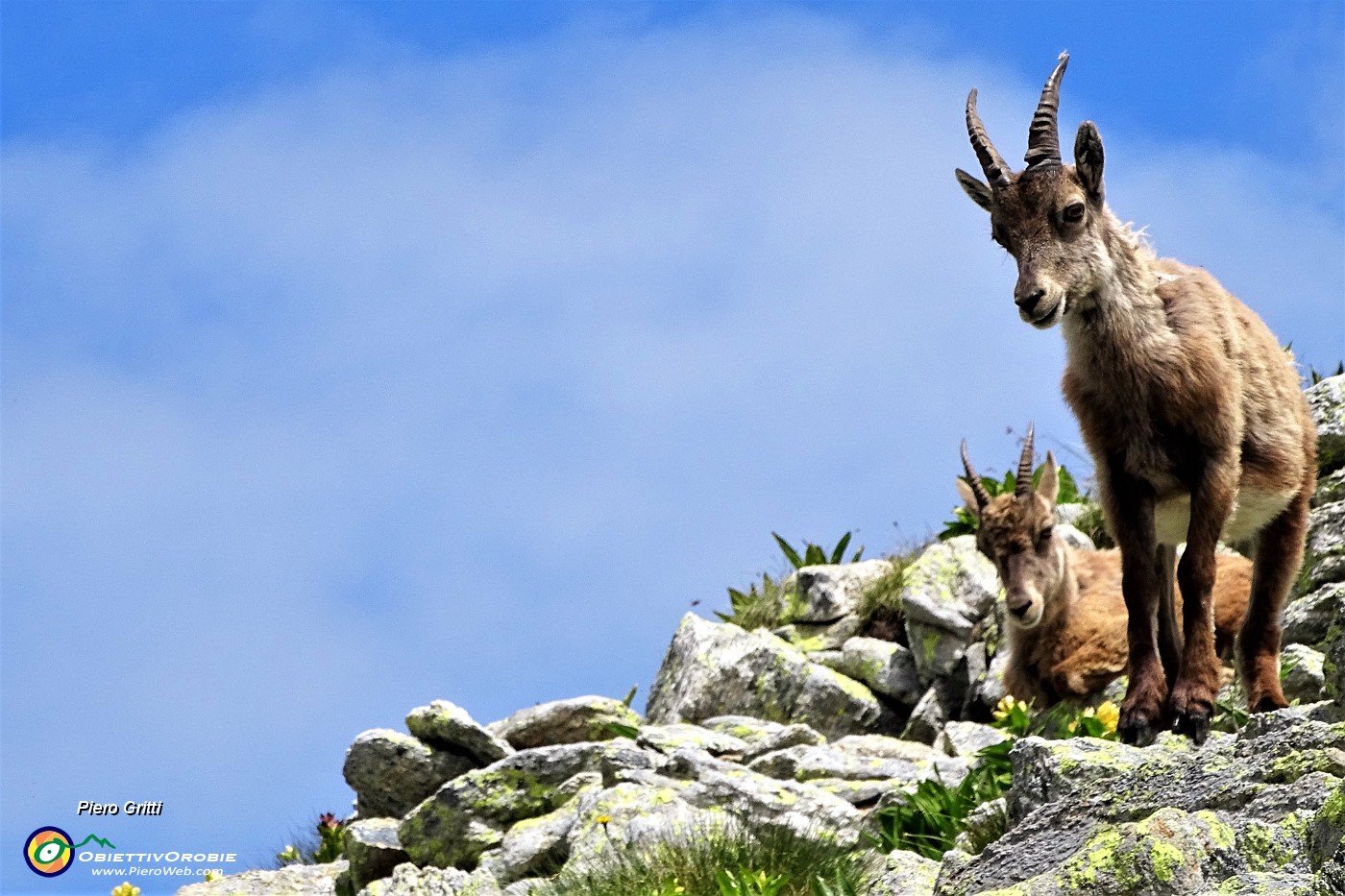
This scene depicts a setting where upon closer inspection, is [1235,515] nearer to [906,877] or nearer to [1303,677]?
[1303,677]

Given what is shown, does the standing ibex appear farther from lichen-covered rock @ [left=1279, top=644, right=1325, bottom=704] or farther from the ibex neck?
lichen-covered rock @ [left=1279, top=644, right=1325, bottom=704]

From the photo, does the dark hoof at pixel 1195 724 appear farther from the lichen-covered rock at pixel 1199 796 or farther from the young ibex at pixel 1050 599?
the young ibex at pixel 1050 599

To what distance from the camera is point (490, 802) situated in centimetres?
1158

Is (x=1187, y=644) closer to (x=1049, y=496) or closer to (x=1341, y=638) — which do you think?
(x=1341, y=638)

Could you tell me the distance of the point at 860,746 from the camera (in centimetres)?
1286

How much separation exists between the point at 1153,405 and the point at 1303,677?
2.53 m

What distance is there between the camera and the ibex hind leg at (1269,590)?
28.1 feet

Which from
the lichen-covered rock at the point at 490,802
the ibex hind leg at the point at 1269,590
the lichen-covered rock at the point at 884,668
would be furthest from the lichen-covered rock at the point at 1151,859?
the lichen-covered rock at the point at 884,668

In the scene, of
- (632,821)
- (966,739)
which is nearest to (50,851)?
(632,821)

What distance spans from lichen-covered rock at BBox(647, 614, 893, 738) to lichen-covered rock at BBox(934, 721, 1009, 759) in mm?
2104

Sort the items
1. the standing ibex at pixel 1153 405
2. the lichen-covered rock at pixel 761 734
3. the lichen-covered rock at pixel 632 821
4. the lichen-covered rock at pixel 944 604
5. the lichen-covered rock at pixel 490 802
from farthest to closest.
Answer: the lichen-covered rock at pixel 944 604, the lichen-covered rock at pixel 761 734, the lichen-covered rock at pixel 490 802, the lichen-covered rock at pixel 632 821, the standing ibex at pixel 1153 405

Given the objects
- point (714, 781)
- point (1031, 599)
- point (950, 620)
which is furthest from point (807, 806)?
point (950, 620)

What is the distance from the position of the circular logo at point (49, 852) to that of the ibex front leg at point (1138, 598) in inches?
338

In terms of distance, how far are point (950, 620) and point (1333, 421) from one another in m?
3.68
